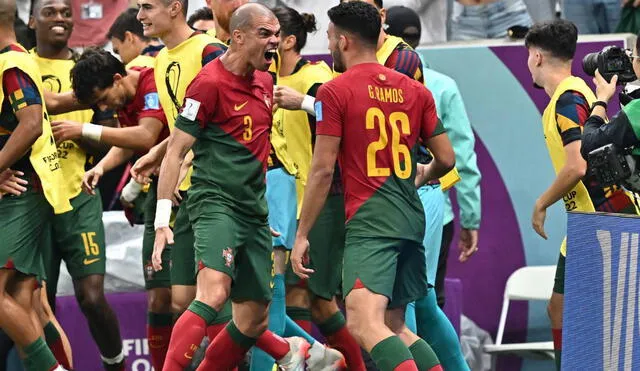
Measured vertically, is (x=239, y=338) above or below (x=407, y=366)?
below

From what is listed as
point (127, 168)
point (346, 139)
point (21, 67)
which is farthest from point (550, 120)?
point (127, 168)

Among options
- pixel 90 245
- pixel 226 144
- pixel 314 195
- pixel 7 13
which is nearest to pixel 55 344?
pixel 90 245

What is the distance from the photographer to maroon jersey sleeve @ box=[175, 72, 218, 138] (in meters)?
7.73

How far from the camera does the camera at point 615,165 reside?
22.5 ft

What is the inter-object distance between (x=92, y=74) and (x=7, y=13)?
0.74m

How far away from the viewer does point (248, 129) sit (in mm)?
7961

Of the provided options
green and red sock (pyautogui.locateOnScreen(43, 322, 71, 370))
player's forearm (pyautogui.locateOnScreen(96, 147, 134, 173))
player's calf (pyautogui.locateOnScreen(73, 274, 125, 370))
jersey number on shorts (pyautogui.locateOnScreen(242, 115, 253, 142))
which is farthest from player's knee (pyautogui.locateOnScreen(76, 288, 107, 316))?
jersey number on shorts (pyautogui.locateOnScreen(242, 115, 253, 142))

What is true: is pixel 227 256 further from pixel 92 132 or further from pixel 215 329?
pixel 92 132

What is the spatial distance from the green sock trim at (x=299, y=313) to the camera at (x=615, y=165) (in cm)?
302

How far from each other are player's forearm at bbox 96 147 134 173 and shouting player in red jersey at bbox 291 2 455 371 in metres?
2.31

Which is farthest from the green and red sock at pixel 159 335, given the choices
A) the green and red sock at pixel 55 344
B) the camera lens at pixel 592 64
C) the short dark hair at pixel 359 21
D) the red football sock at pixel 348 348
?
the camera lens at pixel 592 64

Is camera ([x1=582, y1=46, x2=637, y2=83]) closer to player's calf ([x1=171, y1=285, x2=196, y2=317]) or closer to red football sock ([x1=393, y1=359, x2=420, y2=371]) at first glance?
red football sock ([x1=393, y1=359, x2=420, y2=371])

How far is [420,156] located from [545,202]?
0.86m

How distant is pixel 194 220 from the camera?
7.94m
